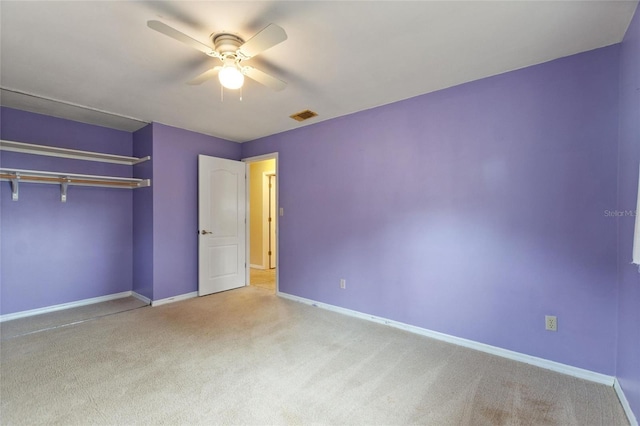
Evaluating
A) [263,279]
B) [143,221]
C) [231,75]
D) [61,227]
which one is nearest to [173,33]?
[231,75]

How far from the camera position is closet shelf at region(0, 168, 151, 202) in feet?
10.5

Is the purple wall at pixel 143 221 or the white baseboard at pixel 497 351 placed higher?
the purple wall at pixel 143 221

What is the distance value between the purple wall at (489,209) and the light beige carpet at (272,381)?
0.42 meters

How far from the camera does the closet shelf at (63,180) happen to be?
10.5ft

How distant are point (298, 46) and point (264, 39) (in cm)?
49

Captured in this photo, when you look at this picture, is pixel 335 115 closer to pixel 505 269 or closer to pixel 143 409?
pixel 505 269

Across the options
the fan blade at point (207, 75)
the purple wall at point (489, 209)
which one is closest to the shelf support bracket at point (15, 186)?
the fan blade at point (207, 75)

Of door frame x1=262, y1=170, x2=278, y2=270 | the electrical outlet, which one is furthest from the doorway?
the electrical outlet

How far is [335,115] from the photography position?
359 cm

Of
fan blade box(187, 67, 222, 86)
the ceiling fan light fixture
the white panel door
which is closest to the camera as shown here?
the ceiling fan light fixture

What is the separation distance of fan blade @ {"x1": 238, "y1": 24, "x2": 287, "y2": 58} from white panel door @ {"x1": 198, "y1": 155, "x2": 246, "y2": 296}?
2.72 m

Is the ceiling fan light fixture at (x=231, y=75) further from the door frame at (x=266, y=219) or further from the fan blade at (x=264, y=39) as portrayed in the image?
the door frame at (x=266, y=219)

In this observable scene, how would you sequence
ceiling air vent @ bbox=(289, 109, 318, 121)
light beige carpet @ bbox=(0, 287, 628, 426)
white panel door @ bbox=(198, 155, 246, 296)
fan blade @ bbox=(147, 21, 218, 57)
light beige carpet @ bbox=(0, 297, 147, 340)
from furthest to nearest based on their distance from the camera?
1. white panel door @ bbox=(198, 155, 246, 296)
2. ceiling air vent @ bbox=(289, 109, 318, 121)
3. light beige carpet @ bbox=(0, 297, 147, 340)
4. light beige carpet @ bbox=(0, 287, 628, 426)
5. fan blade @ bbox=(147, 21, 218, 57)

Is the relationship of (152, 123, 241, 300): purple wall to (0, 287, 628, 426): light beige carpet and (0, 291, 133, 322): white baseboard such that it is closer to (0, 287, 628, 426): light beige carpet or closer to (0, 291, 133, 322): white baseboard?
(0, 291, 133, 322): white baseboard
